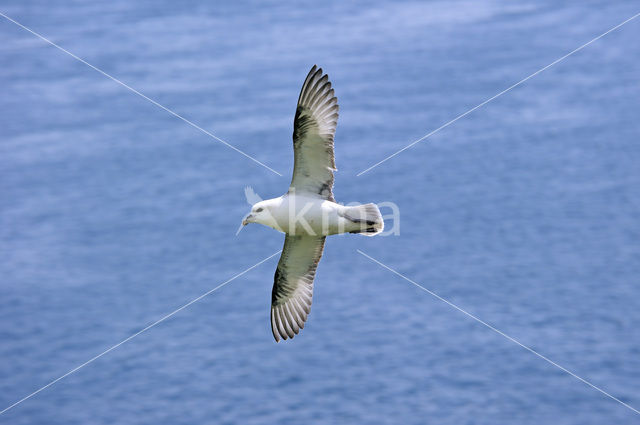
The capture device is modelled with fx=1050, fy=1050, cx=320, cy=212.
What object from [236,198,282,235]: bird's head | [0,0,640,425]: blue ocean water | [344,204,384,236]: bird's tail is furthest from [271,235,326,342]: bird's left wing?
[0,0,640,425]: blue ocean water

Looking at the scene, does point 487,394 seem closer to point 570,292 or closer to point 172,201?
point 570,292

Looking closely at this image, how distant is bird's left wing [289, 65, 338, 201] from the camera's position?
16.7 meters

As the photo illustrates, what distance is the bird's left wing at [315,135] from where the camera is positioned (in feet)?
54.7

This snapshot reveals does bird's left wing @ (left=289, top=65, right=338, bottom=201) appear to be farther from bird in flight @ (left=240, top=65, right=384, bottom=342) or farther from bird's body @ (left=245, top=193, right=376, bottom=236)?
bird's body @ (left=245, top=193, right=376, bottom=236)

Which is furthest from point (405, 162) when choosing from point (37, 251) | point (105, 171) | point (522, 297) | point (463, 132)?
point (37, 251)

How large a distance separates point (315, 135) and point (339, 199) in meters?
38.1

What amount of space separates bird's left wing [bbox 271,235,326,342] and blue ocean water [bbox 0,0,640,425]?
24575mm

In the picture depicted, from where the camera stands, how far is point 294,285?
18.0 m

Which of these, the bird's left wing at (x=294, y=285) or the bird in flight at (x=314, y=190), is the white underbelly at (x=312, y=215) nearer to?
the bird in flight at (x=314, y=190)

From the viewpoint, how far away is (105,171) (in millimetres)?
57531

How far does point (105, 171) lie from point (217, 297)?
1306 centimetres

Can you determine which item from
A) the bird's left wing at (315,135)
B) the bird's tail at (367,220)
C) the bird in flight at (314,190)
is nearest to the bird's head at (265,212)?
the bird in flight at (314,190)

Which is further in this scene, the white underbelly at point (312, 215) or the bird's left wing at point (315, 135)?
the bird's left wing at point (315, 135)

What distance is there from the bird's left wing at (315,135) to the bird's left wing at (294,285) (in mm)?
1157
